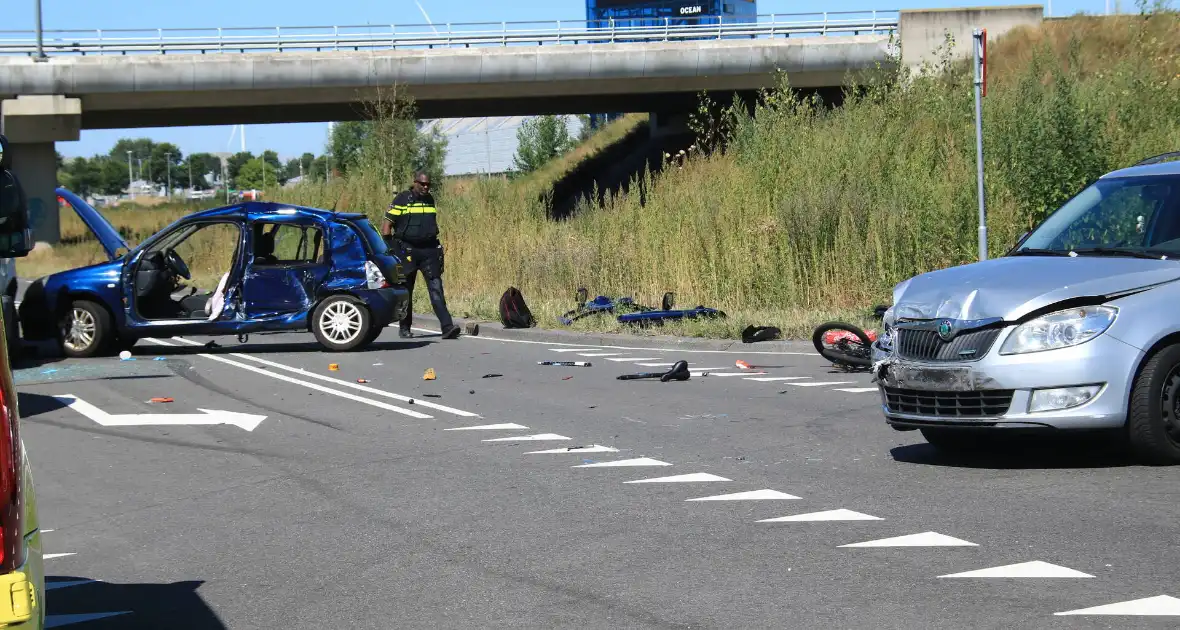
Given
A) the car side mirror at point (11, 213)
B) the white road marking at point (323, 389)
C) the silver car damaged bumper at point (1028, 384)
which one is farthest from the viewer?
the white road marking at point (323, 389)

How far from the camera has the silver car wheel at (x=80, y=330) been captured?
17141mm

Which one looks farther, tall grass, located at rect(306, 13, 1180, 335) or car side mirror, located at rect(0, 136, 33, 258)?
tall grass, located at rect(306, 13, 1180, 335)

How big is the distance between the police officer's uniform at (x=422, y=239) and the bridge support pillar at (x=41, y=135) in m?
34.3

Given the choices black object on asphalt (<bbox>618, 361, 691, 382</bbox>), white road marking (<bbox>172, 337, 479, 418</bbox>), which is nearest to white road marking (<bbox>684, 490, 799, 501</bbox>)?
white road marking (<bbox>172, 337, 479, 418</bbox>)

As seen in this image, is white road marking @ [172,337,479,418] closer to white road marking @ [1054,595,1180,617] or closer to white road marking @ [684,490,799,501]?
white road marking @ [684,490,799,501]

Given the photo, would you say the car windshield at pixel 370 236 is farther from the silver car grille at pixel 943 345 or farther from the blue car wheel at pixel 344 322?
the silver car grille at pixel 943 345

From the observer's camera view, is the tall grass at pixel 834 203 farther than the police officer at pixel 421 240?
Yes

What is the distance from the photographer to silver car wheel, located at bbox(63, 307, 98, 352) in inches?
675

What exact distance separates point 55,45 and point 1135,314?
5137 cm

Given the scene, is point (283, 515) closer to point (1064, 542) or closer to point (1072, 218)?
point (1064, 542)

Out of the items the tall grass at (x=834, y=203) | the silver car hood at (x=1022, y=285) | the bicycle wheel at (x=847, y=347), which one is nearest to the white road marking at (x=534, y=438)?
the silver car hood at (x=1022, y=285)

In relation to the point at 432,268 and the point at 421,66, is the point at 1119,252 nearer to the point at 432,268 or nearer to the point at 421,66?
the point at 432,268

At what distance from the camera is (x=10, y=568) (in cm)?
371

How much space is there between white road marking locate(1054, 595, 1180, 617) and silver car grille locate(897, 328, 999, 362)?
2924 mm
